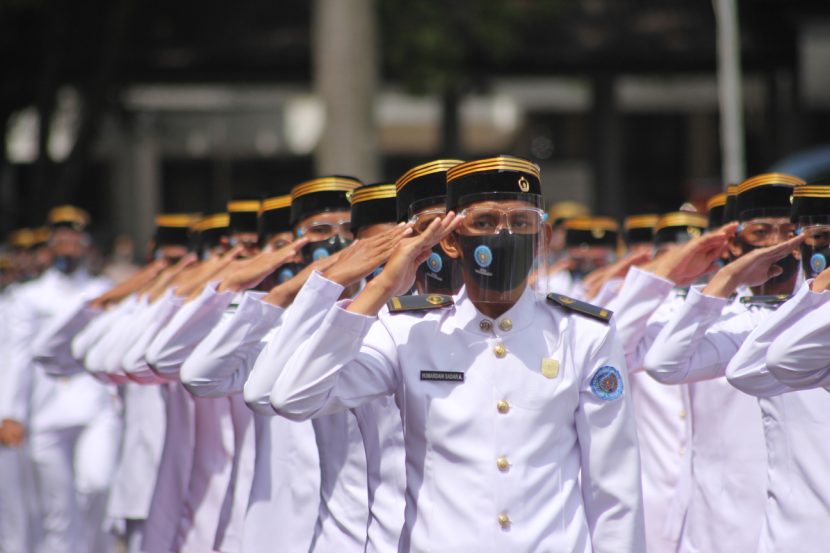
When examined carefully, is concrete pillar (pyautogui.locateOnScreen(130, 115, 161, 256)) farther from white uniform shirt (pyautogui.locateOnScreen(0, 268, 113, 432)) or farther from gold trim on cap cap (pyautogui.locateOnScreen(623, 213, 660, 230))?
gold trim on cap cap (pyautogui.locateOnScreen(623, 213, 660, 230))

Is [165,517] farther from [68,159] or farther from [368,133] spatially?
[68,159]

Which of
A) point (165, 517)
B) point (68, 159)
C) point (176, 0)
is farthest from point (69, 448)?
point (176, 0)

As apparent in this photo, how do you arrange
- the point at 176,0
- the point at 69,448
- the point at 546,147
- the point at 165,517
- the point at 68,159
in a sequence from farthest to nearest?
the point at 546,147 → the point at 176,0 → the point at 68,159 → the point at 69,448 → the point at 165,517

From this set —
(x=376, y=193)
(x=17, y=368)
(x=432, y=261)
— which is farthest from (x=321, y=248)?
(x=17, y=368)

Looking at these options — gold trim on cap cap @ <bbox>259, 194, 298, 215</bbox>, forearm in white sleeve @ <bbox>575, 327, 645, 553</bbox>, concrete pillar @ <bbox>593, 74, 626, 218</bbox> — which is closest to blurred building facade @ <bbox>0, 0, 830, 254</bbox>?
concrete pillar @ <bbox>593, 74, 626, 218</bbox>

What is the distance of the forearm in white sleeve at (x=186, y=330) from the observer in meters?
4.02

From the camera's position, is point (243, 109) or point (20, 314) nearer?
point (20, 314)

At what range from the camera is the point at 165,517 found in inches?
187

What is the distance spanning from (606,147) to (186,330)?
13450 millimetres

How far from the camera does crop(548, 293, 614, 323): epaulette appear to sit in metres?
2.86

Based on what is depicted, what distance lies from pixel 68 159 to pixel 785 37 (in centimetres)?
1205

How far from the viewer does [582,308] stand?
2895 mm

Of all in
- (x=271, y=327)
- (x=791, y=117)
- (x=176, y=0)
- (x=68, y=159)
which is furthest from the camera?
(x=791, y=117)

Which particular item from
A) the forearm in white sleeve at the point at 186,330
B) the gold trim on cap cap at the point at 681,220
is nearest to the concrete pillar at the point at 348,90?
the gold trim on cap cap at the point at 681,220
